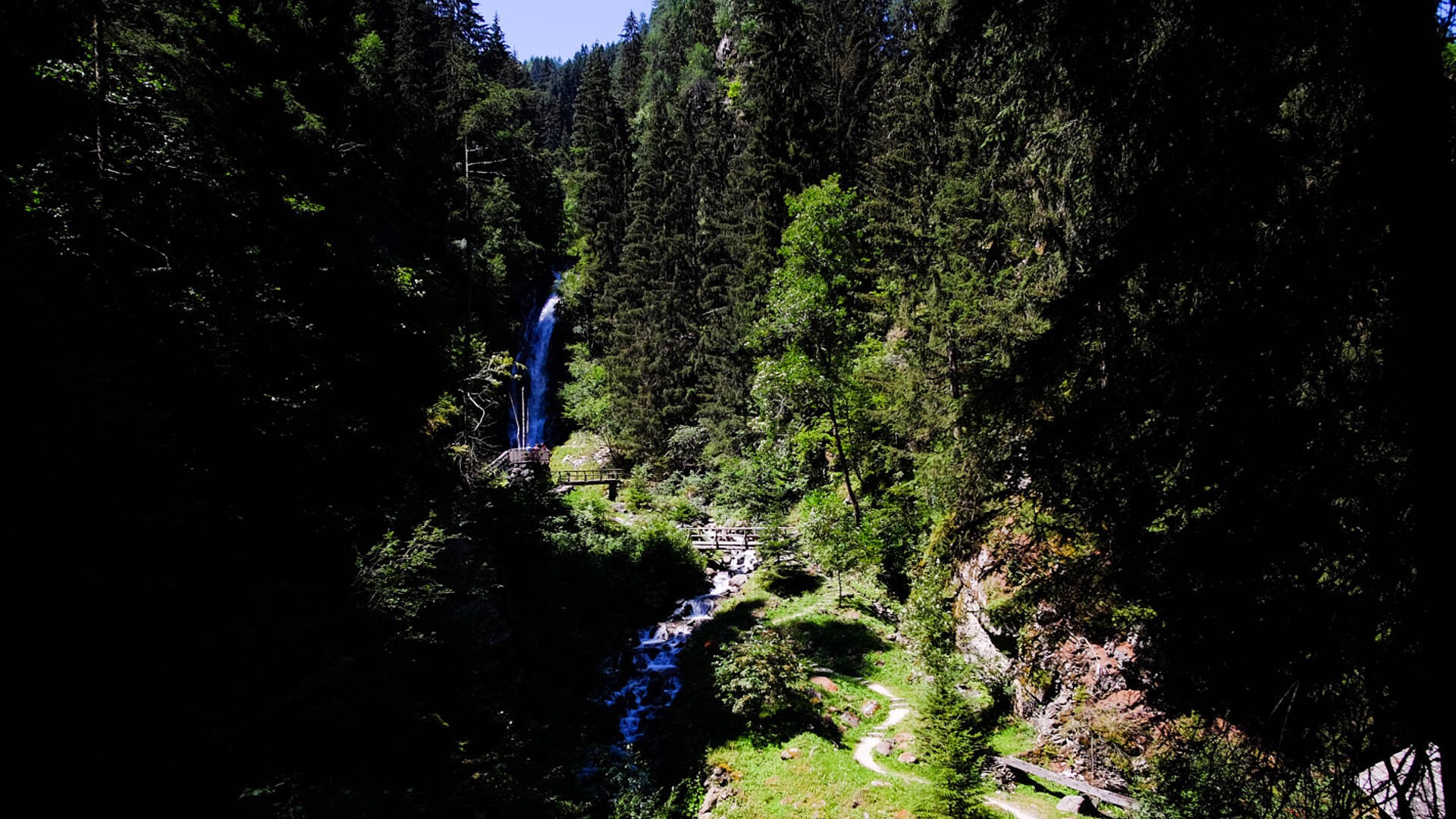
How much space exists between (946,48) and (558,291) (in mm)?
43465

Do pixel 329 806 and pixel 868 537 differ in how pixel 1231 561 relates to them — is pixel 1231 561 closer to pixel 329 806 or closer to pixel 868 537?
pixel 329 806

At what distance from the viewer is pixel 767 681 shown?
1170cm

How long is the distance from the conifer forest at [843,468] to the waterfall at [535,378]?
1948cm

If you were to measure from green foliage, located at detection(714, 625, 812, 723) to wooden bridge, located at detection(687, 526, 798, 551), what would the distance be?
10404 millimetres

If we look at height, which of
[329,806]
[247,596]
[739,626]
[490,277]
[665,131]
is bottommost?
[739,626]

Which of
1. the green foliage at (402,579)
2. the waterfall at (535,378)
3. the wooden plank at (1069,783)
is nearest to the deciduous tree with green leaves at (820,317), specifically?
the wooden plank at (1069,783)

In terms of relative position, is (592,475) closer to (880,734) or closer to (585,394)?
(585,394)

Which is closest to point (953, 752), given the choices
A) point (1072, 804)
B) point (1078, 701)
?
point (1072, 804)

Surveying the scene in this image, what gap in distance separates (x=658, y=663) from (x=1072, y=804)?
11.0 meters

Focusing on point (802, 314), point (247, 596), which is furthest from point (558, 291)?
point (247, 596)

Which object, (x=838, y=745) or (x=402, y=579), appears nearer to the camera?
(x=402, y=579)

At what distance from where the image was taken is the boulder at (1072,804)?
7.84 m

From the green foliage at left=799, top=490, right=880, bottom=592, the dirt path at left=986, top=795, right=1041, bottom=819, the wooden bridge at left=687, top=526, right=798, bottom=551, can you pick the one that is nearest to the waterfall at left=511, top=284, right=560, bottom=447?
the wooden bridge at left=687, top=526, right=798, bottom=551

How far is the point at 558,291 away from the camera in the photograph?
43656 mm
